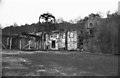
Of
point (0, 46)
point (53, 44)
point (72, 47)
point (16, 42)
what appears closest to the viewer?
point (0, 46)

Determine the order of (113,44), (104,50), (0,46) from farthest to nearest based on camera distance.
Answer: (0,46)
(104,50)
(113,44)

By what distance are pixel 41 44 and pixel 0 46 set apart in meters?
10.4

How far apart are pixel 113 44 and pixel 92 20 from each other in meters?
12.6

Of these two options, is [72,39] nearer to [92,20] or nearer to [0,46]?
[92,20]

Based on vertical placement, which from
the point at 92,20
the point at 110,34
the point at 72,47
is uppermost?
the point at 92,20

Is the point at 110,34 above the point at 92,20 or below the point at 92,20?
below

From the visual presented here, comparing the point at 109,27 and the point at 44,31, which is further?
the point at 44,31

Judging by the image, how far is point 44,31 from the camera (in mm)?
35375

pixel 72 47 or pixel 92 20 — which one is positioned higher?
pixel 92 20

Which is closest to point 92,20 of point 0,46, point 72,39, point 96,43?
point 72,39

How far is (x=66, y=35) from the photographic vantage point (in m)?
33.0

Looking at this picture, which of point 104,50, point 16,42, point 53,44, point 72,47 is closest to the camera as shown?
point 104,50

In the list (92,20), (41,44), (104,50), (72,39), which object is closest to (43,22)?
(41,44)

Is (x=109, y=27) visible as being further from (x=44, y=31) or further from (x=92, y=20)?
(x=44, y=31)
